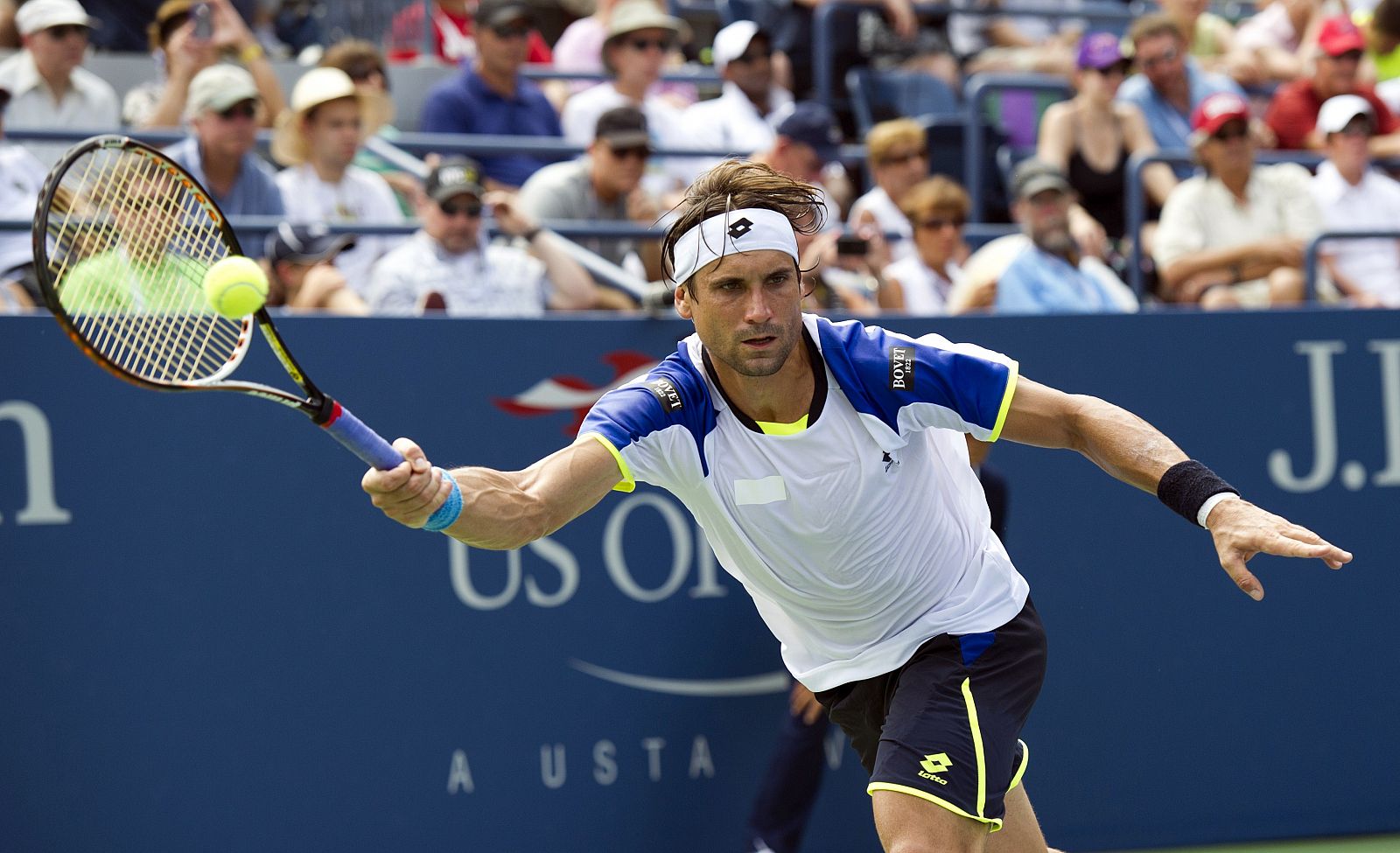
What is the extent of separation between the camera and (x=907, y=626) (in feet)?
13.1

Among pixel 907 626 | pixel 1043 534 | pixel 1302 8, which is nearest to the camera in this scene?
pixel 907 626

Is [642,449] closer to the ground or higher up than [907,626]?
higher up

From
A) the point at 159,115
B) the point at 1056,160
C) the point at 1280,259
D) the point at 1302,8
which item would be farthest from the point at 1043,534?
the point at 1302,8

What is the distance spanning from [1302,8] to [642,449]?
879cm

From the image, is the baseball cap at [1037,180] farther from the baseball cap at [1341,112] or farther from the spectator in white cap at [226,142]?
the spectator in white cap at [226,142]

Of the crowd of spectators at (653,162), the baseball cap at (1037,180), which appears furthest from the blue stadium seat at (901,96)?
the baseball cap at (1037,180)

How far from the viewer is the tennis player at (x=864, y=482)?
12.0ft

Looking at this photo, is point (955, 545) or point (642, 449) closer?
point (642, 449)

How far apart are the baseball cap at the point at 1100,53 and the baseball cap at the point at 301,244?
3992 millimetres

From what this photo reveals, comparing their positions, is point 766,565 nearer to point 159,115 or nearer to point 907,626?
point 907,626

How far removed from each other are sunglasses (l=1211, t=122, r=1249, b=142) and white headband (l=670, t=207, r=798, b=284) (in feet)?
15.4

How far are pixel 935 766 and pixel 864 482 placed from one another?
2.06 ft

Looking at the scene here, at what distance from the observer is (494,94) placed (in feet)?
26.3

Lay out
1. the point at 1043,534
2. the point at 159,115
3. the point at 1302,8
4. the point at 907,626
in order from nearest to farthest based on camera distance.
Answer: the point at 907,626
the point at 1043,534
the point at 159,115
the point at 1302,8
